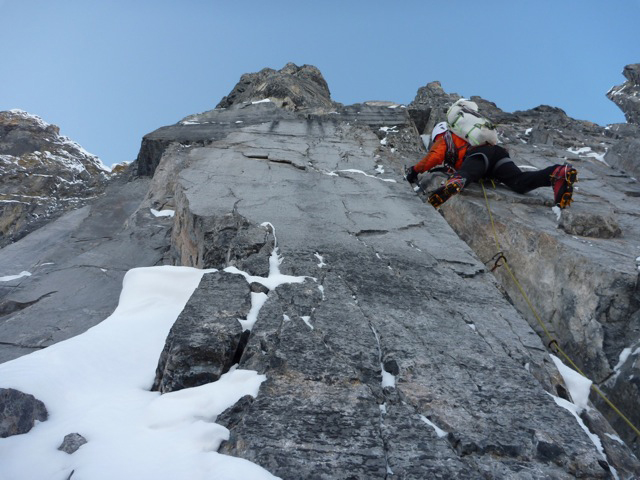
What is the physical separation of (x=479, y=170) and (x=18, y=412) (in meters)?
4.73

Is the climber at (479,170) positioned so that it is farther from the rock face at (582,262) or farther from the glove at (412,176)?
the rock face at (582,262)

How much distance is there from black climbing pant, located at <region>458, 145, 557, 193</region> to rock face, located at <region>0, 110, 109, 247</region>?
520 cm

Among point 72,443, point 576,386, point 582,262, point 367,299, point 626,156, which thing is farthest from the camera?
point 626,156

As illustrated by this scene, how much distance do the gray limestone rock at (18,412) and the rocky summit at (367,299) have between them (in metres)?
0.52

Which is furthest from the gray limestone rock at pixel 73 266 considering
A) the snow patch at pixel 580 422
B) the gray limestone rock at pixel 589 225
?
the gray limestone rock at pixel 589 225

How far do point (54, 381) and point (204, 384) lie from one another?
2.29 ft

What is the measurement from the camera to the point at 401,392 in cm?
240

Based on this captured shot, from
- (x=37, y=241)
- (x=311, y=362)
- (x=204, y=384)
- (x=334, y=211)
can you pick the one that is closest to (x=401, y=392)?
(x=311, y=362)

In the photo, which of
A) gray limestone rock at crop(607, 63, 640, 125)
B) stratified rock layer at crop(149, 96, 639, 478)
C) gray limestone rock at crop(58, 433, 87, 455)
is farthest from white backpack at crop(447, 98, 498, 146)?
gray limestone rock at crop(607, 63, 640, 125)

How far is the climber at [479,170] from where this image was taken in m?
5.05

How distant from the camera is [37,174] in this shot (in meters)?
7.72

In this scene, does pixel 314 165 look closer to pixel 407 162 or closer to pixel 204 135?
pixel 407 162

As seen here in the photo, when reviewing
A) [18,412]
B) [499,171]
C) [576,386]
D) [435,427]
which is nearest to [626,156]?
[499,171]

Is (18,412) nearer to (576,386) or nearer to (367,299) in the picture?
(367,299)
